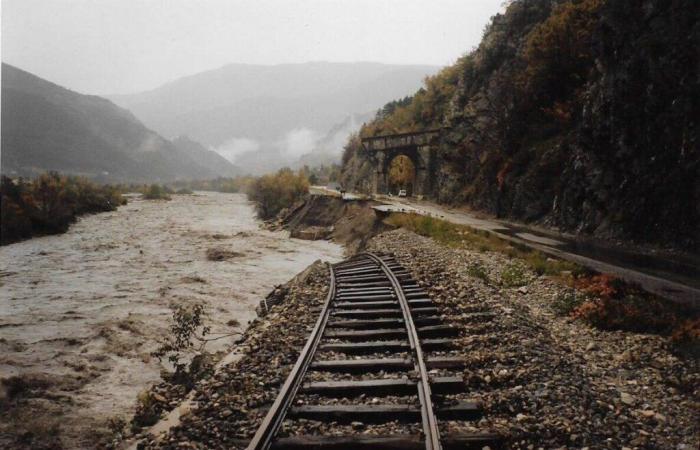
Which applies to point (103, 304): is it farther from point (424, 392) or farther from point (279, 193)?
point (279, 193)

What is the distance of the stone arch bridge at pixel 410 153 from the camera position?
4769 centimetres

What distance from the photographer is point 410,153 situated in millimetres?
50938

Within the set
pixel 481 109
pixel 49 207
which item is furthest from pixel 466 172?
pixel 49 207

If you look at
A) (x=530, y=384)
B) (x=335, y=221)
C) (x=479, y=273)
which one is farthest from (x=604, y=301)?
(x=335, y=221)

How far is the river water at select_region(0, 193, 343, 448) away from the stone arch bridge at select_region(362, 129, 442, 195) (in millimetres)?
19262

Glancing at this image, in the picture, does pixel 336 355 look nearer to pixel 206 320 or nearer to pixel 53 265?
pixel 206 320

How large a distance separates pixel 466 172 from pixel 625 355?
3042cm

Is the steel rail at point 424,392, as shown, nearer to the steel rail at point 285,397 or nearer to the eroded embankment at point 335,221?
the steel rail at point 285,397

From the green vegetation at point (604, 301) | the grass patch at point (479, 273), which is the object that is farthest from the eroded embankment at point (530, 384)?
the grass patch at point (479, 273)

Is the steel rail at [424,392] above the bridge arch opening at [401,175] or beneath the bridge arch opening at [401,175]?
beneath

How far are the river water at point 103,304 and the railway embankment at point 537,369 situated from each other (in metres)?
1.93

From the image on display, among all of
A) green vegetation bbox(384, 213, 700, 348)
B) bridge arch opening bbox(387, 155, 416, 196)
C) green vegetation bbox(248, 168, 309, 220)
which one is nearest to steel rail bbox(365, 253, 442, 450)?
green vegetation bbox(384, 213, 700, 348)

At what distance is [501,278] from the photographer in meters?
12.2

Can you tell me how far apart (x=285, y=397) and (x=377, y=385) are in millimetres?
1249
